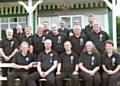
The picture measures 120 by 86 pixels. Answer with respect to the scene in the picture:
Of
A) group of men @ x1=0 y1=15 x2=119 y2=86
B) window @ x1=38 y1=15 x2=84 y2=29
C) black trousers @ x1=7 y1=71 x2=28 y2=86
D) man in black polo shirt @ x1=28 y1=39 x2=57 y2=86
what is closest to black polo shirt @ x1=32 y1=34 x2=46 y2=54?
group of men @ x1=0 y1=15 x2=119 y2=86

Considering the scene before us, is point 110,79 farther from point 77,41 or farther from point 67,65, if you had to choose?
point 77,41

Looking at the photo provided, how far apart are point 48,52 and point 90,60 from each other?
108 cm

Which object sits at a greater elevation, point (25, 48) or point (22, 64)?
point (25, 48)

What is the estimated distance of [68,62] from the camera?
34.0ft

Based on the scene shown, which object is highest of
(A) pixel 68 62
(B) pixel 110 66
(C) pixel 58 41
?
A: (C) pixel 58 41

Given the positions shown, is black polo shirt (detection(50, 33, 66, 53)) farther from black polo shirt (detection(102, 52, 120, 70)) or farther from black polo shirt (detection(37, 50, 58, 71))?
black polo shirt (detection(102, 52, 120, 70))

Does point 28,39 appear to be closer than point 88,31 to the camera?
No

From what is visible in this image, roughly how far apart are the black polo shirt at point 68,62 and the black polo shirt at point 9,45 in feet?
5.39

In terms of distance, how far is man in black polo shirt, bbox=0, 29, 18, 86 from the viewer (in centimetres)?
1129

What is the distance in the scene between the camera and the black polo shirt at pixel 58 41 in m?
11.1

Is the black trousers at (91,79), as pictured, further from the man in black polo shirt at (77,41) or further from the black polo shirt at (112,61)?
the man in black polo shirt at (77,41)

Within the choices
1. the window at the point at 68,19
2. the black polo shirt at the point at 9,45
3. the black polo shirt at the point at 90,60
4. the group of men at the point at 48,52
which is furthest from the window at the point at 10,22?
the black polo shirt at the point at 90,60

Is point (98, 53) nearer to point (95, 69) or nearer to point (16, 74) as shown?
point (95, 69)

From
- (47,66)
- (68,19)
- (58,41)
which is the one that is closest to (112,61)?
(47,66)
